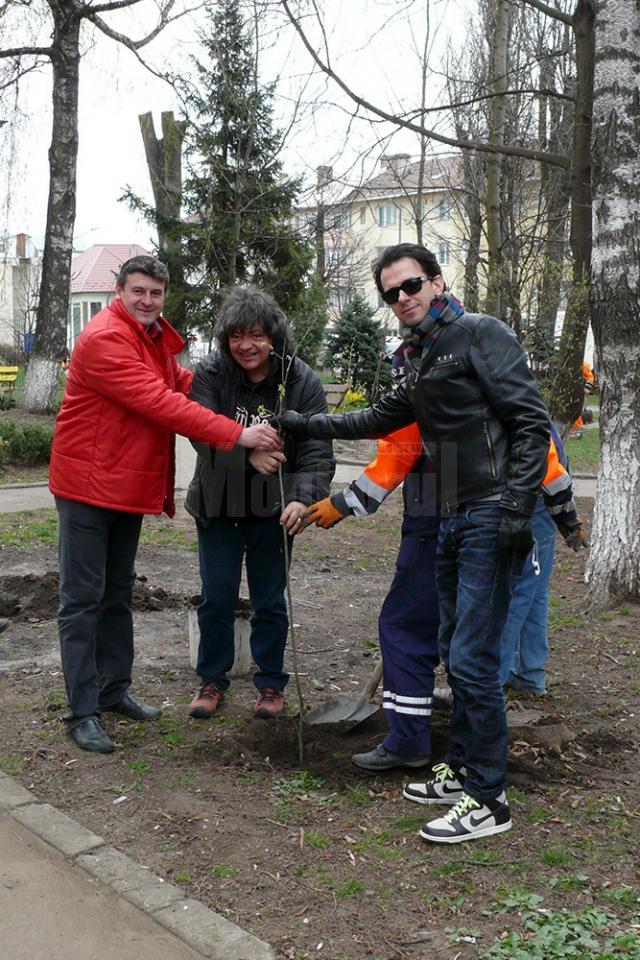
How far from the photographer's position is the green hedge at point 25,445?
13.6 metres

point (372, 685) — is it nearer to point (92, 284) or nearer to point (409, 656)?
point (409, 656)

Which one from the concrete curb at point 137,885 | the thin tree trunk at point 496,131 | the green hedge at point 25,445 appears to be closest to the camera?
the concrete curb at point 137,885

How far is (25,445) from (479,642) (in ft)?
36.6

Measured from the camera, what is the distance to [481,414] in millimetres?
3559

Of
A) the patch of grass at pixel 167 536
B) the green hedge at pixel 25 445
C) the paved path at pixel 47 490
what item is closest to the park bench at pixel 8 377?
the paved path at pixel 47 490

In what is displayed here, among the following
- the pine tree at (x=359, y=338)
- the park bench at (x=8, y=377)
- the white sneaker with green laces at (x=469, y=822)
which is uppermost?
the pine tree at (x=359, y=338)

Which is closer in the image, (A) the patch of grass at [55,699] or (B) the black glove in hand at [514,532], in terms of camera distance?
(B) the black glove in hand at [514,532]

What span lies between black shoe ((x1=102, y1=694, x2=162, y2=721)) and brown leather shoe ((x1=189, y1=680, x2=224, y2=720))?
7.1 inches

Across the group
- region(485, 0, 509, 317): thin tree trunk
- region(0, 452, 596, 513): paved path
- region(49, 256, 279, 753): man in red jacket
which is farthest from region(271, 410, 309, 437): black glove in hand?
region(485, 0, 509, 317): thin tree trunk

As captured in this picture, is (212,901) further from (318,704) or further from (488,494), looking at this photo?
(318,704)

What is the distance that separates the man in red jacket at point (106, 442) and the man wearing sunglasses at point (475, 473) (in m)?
1.06

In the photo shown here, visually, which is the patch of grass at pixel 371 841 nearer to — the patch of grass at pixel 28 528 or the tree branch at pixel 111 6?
the patch of grass at pixel 28 528

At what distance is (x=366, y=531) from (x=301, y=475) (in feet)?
18.2

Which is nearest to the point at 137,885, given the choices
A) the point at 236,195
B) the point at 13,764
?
the point at 13,764
